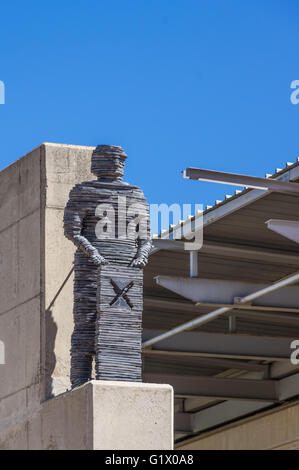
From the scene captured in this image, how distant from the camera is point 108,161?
16.9 m

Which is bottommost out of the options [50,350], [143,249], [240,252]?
[50,350]

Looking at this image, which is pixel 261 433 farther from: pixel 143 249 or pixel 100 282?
pixel 100 282

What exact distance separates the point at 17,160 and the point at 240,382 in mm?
12830

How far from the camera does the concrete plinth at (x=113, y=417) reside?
1596 centimetres

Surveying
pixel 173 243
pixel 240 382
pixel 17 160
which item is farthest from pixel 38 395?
pixel 240 382

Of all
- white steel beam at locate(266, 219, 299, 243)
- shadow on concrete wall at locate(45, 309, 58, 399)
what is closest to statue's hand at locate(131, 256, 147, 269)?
shadow on concrete wall at locate(45, 309, 58, 399)

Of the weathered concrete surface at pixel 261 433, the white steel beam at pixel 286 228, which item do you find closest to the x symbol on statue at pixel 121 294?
the white steel beam at pixel 286 228

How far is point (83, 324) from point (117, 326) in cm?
43

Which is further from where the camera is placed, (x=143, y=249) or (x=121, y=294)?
(x=143, y=249)

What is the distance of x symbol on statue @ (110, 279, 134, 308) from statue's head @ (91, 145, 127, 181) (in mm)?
1284

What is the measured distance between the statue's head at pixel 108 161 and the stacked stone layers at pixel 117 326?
1.13m

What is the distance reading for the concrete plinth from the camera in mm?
15961

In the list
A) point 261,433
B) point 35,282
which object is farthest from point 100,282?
point 261,433
